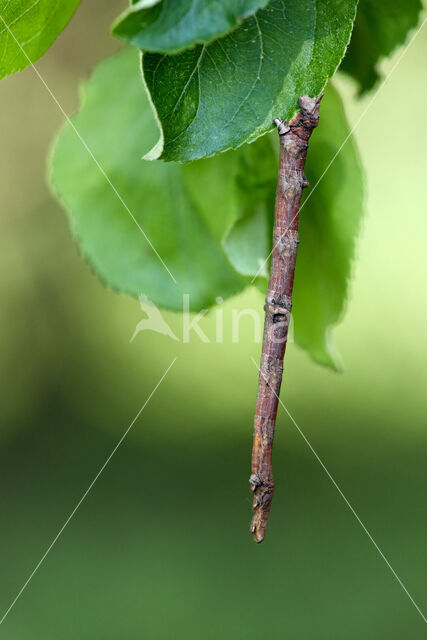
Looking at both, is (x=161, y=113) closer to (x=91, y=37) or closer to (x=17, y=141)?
(x=91, y=37)

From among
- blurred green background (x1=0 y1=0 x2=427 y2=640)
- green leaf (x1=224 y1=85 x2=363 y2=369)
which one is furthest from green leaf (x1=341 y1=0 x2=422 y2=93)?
blurred green background (x1=0 y1=0 x2=427 y2=640)

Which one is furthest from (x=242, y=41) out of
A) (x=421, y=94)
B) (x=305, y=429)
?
(x=305, y=429)

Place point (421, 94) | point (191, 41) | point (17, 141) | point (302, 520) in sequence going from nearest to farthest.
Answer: point (191, 41), point (421, 94), point (17, 141), point (302, 520)

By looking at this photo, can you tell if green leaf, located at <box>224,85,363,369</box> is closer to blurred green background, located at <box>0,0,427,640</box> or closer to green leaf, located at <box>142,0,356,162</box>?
green leaf, located at <box>142,0,356,162</box>

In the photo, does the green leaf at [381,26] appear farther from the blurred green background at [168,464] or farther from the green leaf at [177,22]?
the blurred green background at [168,464]

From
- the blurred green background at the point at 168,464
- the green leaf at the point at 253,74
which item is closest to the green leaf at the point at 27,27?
the green leaf at the point at 253,74

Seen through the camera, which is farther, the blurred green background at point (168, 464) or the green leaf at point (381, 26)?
the blurred green background at point (168, 464)

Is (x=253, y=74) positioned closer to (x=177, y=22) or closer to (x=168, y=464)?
(x=177, y=22)
